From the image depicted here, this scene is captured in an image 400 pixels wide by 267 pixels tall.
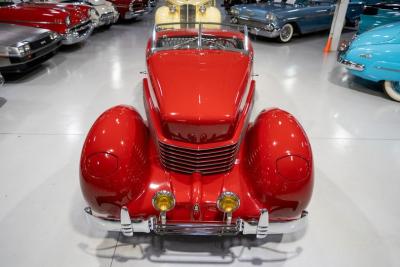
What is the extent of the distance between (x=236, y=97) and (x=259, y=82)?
3258 millimetres

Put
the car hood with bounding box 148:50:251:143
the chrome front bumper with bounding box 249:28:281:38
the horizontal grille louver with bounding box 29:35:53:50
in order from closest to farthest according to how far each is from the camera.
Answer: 1. the car hood with bounding box 148:50:251:143
2. the horizontal grille louver with bounding box 29:35:53:50
3. the chrome front bumper with bounding box 249:28:281:38

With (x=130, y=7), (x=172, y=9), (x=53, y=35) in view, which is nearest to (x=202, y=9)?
(x=172, y=9)

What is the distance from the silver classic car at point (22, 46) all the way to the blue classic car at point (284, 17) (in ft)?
14.4

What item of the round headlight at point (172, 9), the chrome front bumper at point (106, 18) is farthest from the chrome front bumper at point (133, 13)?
the round headlight at point (172, 9)

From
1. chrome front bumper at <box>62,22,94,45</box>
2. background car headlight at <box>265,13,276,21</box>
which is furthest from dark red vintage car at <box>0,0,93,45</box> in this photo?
background car headlight at <box>265,13,276,21</box>

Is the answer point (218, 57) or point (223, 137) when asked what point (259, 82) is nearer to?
point (218, 57)

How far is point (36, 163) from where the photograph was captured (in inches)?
127

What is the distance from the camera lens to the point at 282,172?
1.98 m

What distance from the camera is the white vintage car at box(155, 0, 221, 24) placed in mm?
6082

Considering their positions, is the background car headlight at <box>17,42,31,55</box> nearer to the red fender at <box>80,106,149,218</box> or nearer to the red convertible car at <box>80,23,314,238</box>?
the red convertible car at <box>80,23,314,238</box>

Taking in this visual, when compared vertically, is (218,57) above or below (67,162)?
above

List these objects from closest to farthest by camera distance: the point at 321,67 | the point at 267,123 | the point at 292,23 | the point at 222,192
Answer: the point at 222,192
the point at 267,123
the point at 321,67
the point at 292,23

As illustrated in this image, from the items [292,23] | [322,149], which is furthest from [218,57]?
[292,23]

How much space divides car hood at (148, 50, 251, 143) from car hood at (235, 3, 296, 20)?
17.3ft
